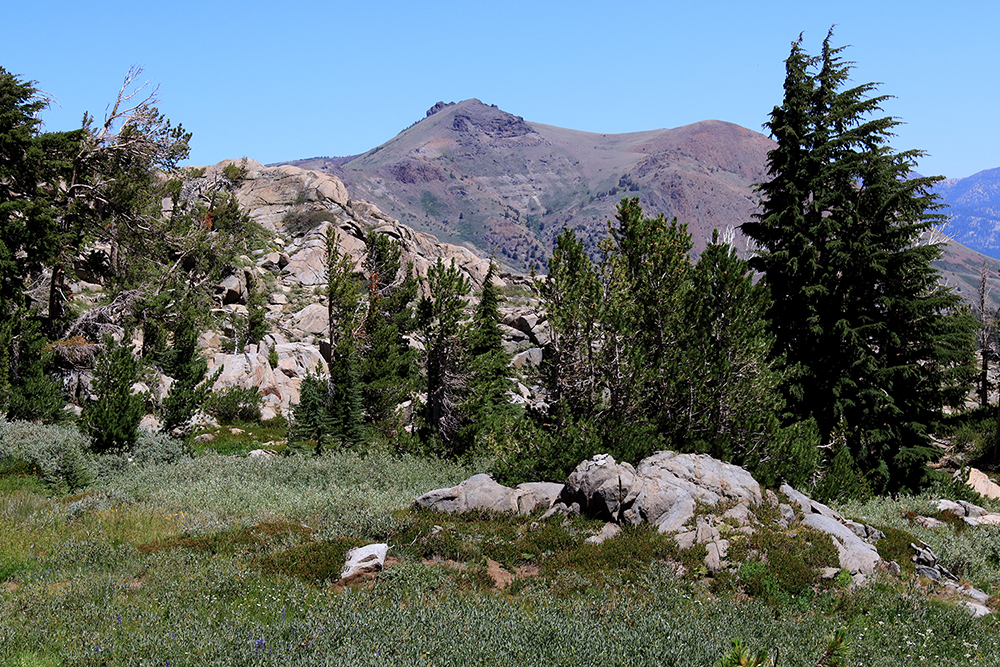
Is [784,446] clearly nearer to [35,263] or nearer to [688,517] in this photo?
[688,517]

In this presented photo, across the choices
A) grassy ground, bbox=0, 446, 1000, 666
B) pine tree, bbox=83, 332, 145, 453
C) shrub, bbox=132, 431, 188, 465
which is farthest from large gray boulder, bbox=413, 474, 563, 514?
pine tree, bbox=83, 332, 145, 453

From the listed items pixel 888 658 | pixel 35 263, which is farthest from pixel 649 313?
pixel 35 263

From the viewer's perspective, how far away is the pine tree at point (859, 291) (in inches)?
811

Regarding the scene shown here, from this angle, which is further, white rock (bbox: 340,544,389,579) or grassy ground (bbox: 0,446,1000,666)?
white rock (bbox: 340,544,389,579)

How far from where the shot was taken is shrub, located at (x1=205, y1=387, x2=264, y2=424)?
26406 mm

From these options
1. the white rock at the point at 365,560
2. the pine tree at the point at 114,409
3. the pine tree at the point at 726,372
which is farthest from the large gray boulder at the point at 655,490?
the pine tree at the point at 114,409

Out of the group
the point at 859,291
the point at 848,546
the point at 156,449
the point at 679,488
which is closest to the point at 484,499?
A: the point at 679,488

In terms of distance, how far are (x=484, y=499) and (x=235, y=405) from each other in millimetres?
18440

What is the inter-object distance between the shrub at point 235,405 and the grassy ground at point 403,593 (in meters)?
12.8

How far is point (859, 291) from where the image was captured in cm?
2130

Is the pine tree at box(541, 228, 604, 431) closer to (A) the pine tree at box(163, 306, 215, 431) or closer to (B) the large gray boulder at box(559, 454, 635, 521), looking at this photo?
(B) the large gray boulder at box(559, 454, 635, 521)

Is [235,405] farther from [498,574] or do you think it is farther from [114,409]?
[498,574]

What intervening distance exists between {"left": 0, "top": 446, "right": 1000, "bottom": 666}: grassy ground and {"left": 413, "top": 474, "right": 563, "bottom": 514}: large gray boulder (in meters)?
0.42

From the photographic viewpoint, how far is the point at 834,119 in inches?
875
